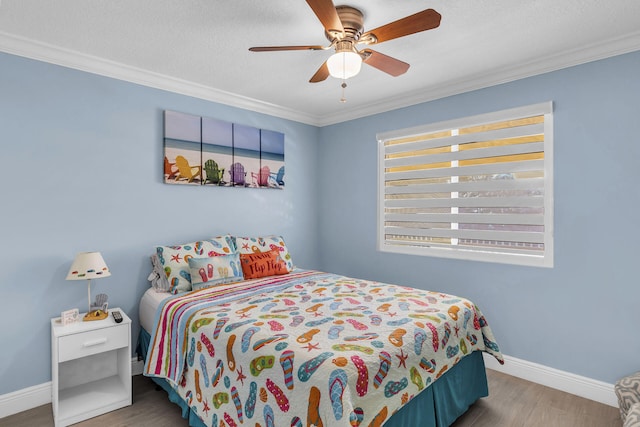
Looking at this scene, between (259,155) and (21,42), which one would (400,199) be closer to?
(259,155)

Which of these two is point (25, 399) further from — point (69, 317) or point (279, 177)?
point (279, 177)

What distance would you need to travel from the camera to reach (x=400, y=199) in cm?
373

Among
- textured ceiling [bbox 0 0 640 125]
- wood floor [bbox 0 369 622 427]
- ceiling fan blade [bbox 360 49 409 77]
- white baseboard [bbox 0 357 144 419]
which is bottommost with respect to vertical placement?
wood floor [bbox 0 369 622 427]

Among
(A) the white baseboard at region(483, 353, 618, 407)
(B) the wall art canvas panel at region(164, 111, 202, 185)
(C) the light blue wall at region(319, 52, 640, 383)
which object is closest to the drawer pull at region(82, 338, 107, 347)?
(B) the wall art canvas panel at region(164, 111, 202, 185)

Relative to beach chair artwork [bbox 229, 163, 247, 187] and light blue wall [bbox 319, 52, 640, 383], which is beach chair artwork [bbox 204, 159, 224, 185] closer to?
beach chair artwork [bbox 229, 163, 247, 187]

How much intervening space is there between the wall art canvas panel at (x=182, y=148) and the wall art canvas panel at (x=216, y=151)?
0.06 m

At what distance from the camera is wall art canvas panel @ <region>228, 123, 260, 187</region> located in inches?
142

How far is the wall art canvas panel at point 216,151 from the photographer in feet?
11.1

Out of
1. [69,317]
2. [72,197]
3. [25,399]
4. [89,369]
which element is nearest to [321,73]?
[72,197]

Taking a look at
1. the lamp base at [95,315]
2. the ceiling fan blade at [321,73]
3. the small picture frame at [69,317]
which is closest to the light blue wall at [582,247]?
the ceiling fan blade at [321,73]

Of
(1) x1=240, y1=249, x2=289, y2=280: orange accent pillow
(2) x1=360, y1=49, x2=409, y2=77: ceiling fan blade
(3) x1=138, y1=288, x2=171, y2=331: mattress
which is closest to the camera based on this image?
(2) x1=360, y1=49, x2=409, y2=77: ceiling fan blade

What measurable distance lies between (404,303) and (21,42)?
3190 millimetres

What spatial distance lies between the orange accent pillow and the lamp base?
1.08 meters

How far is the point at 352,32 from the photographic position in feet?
6.81
